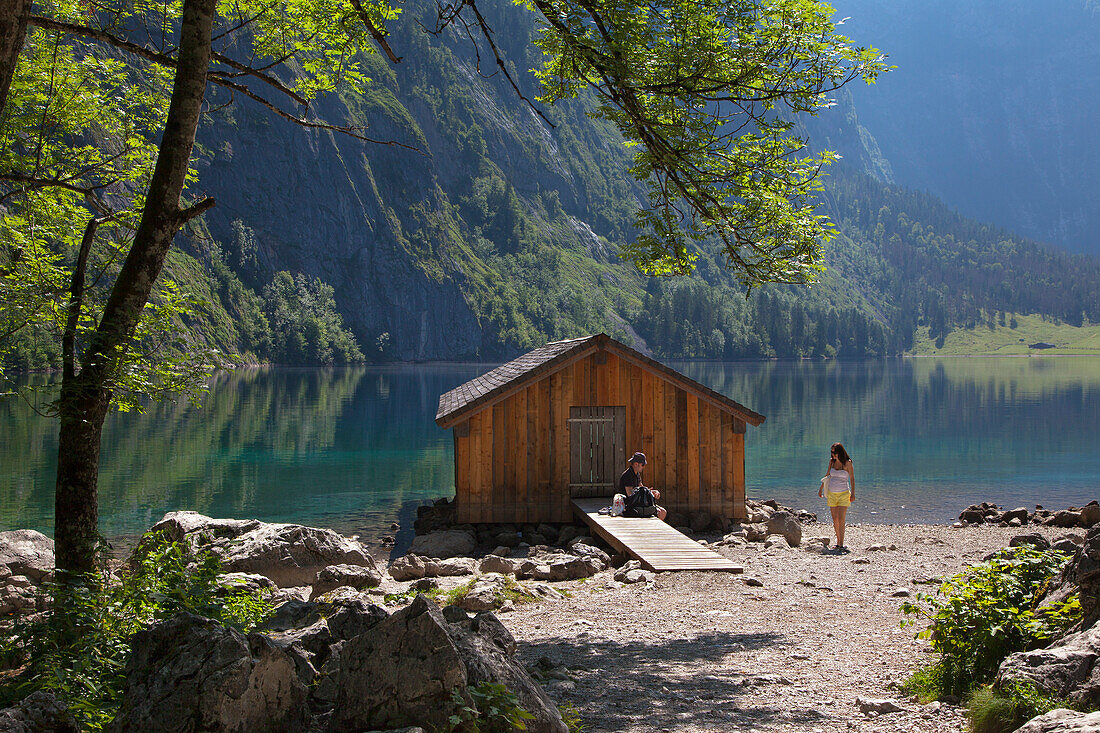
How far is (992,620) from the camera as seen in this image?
6195mm

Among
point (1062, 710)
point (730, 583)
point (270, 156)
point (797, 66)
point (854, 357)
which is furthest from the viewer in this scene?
point (854, 357)

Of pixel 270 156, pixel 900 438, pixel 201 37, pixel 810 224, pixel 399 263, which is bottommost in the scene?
pixel 900 438

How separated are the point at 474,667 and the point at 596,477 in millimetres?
13257

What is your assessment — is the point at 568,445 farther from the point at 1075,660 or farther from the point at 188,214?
the point at 1075,660

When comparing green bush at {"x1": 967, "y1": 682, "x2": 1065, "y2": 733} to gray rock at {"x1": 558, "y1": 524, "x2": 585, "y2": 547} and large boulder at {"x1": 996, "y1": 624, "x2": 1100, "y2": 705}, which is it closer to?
large boulder at {"x1": 996, "y1": 624, "x2": 1100, "y2": 705}

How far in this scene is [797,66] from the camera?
29.8 ft

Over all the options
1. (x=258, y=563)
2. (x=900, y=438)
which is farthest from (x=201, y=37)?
(x=900, y=438)

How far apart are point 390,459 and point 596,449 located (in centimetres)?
1699

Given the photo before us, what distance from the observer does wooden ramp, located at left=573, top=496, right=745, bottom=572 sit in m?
11.8

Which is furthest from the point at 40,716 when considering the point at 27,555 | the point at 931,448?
the point at 931,448

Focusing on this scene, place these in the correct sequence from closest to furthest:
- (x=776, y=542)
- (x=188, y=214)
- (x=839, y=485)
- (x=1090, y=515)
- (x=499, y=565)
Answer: (x=188, y=214) < (x=499, y=565) < (x=839, y=485) < (x=776, y=542) < (x=1090, y=515)

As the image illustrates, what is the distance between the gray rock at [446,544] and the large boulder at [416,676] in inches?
428

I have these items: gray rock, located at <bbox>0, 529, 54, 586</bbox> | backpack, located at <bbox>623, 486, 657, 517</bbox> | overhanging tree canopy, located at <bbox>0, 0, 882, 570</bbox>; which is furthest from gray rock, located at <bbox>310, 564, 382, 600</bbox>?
backpack, located at <bbox>623, 486, 657, 517</bbox>

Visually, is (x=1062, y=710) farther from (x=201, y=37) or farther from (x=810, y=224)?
(x=201, y=37)
